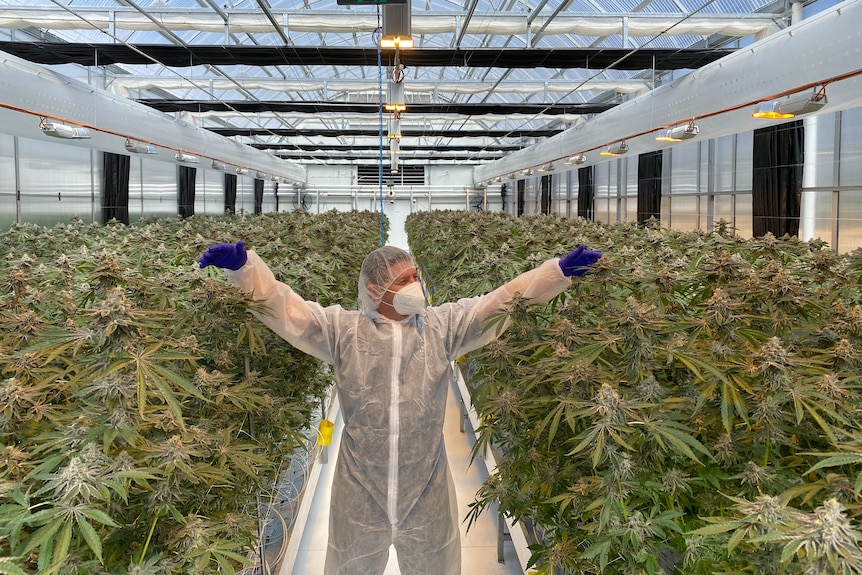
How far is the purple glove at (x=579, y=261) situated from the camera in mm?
2084

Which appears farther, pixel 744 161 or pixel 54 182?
pixel 54 182

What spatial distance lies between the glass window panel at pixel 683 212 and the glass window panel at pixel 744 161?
1715 millimetres

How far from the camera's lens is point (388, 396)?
2.12m

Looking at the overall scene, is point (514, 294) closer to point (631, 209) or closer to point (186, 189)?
point (631, 209)

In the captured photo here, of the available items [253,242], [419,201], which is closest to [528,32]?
[253,242]

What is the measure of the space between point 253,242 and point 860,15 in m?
5.63

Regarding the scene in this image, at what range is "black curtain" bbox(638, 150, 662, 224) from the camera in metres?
14.4

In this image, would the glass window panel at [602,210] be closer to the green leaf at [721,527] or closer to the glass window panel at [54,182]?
the glass window panel at [54,182]

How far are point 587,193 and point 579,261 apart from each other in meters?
18.2

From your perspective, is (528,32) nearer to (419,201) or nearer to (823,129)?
(823,129)

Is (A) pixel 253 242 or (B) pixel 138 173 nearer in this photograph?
(A) pixel 253 242

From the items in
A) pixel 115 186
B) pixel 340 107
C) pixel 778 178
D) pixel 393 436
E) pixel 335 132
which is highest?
pixel 335 132

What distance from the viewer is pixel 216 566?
1619 mm

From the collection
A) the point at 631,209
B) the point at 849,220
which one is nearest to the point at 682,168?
the point at 631,209
